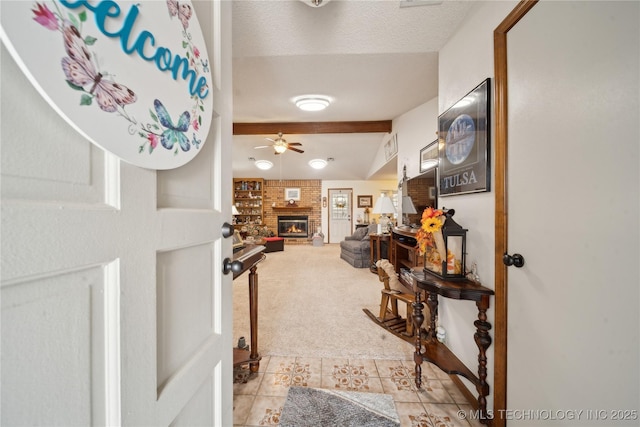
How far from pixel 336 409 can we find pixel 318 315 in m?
1.26

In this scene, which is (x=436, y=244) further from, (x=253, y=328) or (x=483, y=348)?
(x=253, y=328)

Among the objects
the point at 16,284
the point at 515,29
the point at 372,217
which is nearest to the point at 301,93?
the point at 515,29

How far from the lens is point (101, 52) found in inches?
16.6

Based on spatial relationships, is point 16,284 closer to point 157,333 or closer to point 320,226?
point 157,333

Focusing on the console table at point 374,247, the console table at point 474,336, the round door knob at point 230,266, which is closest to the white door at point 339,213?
the console table at point 374,247

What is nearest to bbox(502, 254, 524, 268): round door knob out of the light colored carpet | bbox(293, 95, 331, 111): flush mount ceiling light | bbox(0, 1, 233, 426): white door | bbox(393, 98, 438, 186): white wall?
the light colored carpet

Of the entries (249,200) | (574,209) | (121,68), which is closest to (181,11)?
(121,68)

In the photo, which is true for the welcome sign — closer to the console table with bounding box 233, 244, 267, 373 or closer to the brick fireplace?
the console table with bounding box 233, 244, 267, 373

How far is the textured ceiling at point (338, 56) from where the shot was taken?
1500 mm

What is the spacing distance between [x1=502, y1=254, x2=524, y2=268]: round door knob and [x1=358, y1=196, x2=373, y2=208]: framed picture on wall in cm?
700

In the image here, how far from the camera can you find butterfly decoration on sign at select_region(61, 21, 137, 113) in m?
0.37

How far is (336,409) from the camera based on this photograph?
1396mm

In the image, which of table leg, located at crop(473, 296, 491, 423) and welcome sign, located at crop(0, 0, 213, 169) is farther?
table leg, located at crop(473, 296, 491, 423)

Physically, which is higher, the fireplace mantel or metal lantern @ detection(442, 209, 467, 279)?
the fireplace mantel
